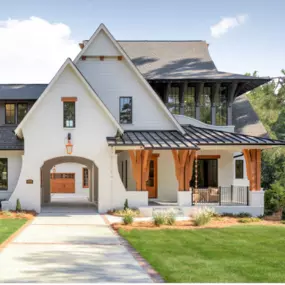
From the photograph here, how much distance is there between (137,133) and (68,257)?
1470 cm

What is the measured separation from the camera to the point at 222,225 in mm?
19078

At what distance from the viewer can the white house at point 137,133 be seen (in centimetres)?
2375

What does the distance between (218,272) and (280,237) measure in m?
6.52

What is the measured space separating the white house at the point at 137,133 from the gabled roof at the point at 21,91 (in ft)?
0.22

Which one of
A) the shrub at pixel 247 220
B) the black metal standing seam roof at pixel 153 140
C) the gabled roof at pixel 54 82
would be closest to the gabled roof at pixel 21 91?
the gabled roof at pixel 54 82

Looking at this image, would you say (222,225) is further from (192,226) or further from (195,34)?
(195,34)

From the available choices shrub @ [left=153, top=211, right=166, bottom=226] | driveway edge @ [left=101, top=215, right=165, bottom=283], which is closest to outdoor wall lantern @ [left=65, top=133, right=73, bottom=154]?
shrub @ [left=153, top=211, right=166, bottom=226]

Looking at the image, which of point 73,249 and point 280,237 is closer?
point 73,249

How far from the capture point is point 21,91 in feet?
99.1

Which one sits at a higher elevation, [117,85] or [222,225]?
[117,85]

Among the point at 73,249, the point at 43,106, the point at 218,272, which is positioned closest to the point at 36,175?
the point at 43,106

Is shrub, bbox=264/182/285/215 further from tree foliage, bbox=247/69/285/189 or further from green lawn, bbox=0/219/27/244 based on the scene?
green lawn, bbox=0/219/27/244

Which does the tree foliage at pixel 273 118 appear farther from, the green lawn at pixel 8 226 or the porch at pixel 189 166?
the green lawn at pixel 8 226

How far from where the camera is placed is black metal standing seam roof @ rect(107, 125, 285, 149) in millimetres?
23062
